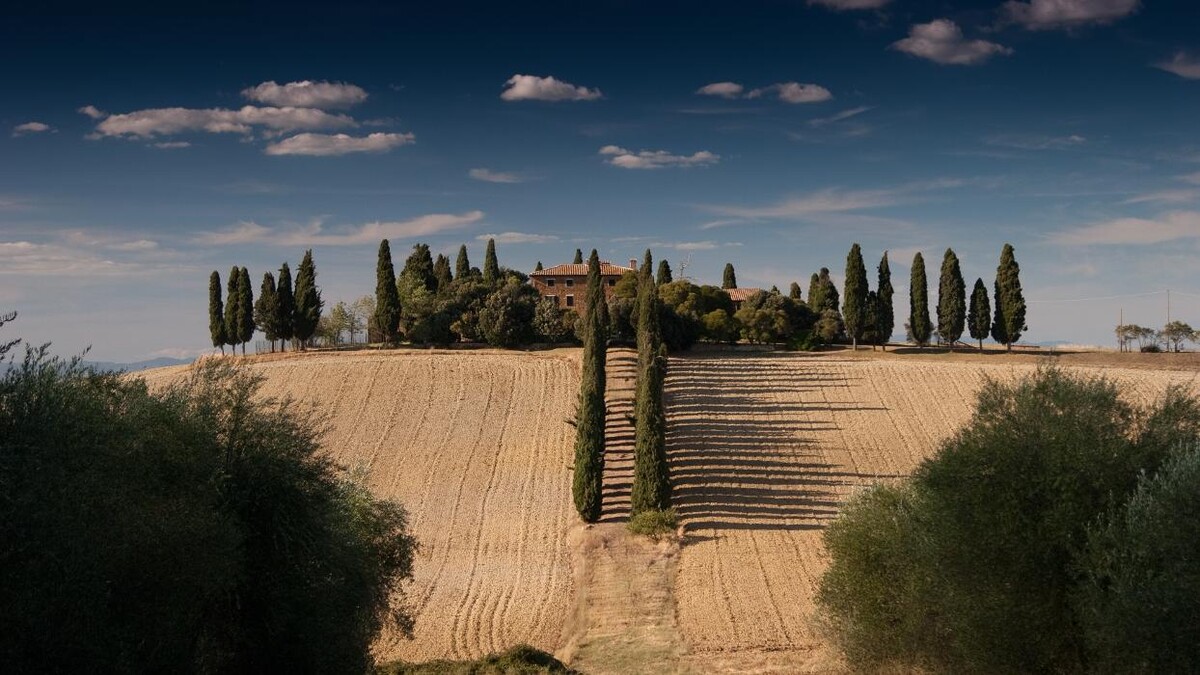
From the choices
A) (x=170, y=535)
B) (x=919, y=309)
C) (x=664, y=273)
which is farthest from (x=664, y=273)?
(x=170, y=535)

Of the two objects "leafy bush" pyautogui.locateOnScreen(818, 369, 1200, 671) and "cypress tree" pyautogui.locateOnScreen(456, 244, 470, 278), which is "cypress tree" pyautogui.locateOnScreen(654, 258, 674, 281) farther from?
"leafy bush" pyautogui.locateOnScreen(818, 369, 1200, 671)

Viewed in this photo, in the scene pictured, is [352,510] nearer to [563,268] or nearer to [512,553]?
[512,553]

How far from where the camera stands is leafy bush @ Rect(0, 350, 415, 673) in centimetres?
1295

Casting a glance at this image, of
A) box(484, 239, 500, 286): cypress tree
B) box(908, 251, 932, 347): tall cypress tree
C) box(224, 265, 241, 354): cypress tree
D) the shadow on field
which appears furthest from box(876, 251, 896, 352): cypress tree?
box(224, 265, 241, 354): cypress tree

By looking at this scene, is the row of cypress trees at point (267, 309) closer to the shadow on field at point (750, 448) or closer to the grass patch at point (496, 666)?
the shadow on field at point (750, 448)

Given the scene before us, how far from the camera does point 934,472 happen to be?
70.1 ft

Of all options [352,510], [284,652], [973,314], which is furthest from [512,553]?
[973,314]

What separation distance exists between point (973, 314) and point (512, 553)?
180 feet

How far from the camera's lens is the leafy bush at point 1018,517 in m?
18.2

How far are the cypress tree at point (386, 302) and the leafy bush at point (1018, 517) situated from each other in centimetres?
5971

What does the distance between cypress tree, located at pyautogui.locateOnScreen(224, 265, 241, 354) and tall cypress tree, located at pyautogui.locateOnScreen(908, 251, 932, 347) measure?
188ft

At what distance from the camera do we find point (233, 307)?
75562mm

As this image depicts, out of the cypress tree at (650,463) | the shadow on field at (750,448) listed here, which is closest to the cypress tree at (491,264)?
the shadow on field at (750,448)

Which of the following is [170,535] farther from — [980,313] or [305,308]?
[980,313]
